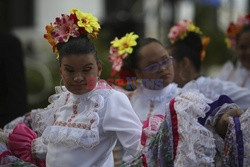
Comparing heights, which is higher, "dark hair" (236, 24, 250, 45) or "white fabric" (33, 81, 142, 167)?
"dark hair" (236, 24, 250, 45)

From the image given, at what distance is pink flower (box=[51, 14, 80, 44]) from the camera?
4230 mm

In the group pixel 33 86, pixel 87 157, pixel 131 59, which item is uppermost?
pixel 131 59

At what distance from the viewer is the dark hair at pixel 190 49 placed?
226 inches

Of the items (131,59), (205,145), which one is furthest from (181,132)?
(131,59)

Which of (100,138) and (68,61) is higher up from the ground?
(68,61)

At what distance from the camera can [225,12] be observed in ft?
48.0

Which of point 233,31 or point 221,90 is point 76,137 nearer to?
point 221,90

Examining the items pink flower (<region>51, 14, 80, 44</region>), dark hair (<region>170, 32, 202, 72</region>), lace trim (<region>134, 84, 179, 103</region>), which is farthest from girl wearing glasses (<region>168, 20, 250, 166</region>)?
pink flower (<region>51, 14, 80, 44</region>)

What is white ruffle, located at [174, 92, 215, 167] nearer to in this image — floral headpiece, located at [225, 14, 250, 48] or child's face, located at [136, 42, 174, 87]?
child's face, located at [136, 42, 174, 87]

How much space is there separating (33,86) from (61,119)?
6431mm

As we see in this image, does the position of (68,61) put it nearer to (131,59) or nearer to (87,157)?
(87,157)

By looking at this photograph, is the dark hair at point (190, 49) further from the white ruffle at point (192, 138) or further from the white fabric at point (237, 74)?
the white ruffle at point (192, 138)

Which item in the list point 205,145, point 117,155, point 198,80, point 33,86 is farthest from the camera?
point 33,86

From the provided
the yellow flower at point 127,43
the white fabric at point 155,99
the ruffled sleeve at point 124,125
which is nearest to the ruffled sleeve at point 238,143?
the ruffled sleeve at point 124,125
